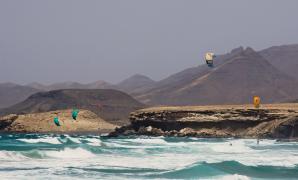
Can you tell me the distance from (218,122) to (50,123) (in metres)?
61.0

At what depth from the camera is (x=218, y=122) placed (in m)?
88.1

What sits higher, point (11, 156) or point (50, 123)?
point (50, 123)

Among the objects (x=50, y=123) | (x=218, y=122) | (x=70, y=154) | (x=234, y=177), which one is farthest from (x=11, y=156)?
(x=50, y=123)

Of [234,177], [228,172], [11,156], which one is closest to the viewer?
[234,177]

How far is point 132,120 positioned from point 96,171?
63220 millimetres

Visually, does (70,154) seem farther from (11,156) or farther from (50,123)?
(50,123)

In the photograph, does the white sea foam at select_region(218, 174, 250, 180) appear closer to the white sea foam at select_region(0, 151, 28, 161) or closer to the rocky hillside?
the white sea foam at select_region(0, 151, 28, 161)

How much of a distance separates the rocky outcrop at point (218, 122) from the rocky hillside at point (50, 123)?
4177 cm

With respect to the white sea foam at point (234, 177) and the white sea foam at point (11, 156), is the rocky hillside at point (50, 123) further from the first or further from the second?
the white sea foam at point (234, 177)

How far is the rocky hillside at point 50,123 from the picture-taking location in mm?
135913

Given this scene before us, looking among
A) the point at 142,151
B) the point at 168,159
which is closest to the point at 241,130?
the point at 142,151

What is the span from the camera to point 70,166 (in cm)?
3750

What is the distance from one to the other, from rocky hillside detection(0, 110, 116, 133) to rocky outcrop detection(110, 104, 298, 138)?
41766 mm

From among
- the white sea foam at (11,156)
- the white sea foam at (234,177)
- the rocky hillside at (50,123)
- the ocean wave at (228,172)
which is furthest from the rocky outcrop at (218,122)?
the white sea foam at (234,177)
